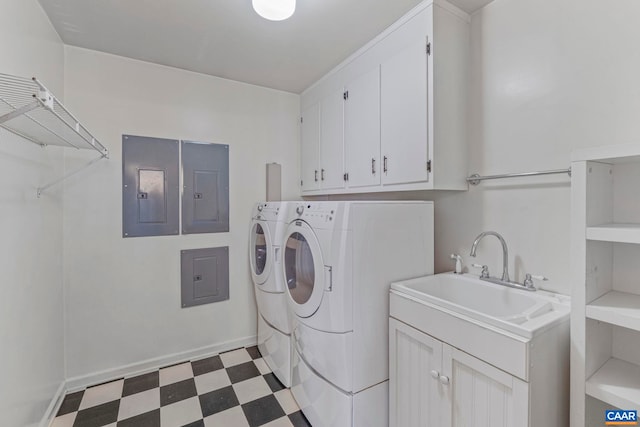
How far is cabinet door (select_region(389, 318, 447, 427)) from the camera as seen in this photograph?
4.18 ft

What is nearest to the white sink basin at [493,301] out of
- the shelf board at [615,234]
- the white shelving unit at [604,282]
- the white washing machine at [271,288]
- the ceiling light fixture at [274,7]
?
the white shelving unit at [604,282]

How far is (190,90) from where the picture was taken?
94.4 inches

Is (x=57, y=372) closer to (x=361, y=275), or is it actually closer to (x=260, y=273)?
(x=260, y=273)

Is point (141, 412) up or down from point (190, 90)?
down

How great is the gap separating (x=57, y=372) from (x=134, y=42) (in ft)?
7.41

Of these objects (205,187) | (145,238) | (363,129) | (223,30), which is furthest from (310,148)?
(145,238)

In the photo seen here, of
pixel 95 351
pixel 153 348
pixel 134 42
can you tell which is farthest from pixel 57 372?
pixel 134 42

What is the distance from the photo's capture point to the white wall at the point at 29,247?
1.25 meters

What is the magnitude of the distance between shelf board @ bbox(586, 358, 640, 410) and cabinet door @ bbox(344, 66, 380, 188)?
1381 mm

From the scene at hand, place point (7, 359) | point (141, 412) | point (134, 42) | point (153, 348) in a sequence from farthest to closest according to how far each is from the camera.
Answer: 1. point (153, 348)
2. point (134, 42)
3. point (141, 412)
4. point (7, 359)

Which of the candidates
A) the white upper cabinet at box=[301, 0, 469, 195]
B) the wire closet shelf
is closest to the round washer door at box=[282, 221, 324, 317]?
the white upper cabinet at box=[301, 0, 469, 195]

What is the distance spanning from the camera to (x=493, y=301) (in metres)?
1.53

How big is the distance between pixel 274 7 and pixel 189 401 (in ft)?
7.81

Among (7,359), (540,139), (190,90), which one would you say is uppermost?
(190,90)
